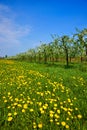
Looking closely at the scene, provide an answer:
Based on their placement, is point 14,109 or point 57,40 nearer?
point 14,109

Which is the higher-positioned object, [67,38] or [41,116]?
[67,38]

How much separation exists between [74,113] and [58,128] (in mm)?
1236

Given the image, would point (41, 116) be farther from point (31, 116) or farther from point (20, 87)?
point (20, 87)

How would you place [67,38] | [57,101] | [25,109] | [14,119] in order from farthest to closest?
[67,38]
[57,101]
[25,109]
[14,119]

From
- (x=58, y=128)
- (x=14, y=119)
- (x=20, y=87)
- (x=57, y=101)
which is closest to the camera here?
(x=58, y=128)

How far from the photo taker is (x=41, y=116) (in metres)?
4.88

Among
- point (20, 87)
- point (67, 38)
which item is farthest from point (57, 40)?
point (20, 87)

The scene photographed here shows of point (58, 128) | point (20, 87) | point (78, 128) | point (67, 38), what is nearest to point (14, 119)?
point (58, 128)

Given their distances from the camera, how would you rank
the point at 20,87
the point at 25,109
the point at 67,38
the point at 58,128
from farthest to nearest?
the point at 67,38 < the point at 20,87 < the point at 25,109 < the point at 58,128

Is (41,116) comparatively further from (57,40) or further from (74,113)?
(57,40)

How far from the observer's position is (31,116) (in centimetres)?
493

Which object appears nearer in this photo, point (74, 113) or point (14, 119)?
point (14, 119)

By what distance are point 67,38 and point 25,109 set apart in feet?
120

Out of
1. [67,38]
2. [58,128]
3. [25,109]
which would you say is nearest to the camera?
[58,128]
